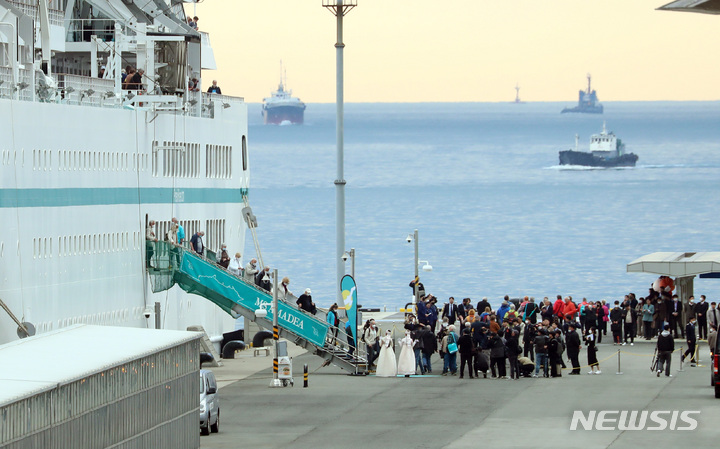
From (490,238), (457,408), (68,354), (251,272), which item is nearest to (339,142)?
(251,272)

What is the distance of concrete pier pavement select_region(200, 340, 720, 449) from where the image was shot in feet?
87.6

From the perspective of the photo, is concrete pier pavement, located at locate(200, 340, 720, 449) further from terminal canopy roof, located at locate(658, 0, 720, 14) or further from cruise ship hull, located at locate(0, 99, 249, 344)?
terminal canopy roof, located at locate(658, 0, 720, 14)

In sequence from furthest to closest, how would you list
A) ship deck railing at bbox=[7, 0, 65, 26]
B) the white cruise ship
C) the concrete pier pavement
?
1. ship deck railing at bbox=[7, 0, 65, 26]
2. the white cruise ship
3. the concrete pier pavement

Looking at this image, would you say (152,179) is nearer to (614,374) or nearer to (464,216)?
(614,374)

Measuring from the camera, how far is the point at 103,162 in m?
38.7

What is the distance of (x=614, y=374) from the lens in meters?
36.6

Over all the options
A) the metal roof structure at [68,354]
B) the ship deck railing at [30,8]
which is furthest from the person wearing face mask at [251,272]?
the metal roof structure at [68,354]

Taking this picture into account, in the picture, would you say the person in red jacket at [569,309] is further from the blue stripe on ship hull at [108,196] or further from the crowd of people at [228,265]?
the blue stripe on ship hull at [108,196]

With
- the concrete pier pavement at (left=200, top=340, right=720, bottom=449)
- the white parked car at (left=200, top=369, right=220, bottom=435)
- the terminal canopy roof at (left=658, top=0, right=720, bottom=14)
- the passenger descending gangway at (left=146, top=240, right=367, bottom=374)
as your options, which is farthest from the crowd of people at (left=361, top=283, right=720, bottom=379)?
the terminal canopy roof at (left=658, top=0, right=720, bottom=14)

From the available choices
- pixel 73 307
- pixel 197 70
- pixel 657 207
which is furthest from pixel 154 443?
pixel 657 207

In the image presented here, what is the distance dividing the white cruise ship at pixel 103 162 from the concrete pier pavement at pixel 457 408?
4.65 metres

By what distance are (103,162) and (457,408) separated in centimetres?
1304

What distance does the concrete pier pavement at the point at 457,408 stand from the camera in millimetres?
26688

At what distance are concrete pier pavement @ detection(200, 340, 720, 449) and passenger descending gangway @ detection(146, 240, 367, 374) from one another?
2.19 ft
